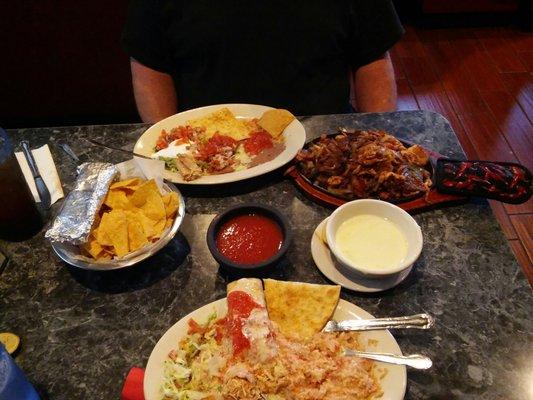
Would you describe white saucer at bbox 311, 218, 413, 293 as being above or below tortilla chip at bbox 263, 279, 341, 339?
below

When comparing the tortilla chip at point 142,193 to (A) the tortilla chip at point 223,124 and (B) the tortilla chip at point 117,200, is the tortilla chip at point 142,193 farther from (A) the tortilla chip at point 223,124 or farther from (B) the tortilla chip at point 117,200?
(A) the tortilla chip at point 223,124

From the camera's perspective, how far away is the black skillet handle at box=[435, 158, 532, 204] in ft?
5.09

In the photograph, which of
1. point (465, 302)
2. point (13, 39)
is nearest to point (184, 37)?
point (465, 302)

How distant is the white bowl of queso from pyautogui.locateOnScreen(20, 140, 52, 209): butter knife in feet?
3.51

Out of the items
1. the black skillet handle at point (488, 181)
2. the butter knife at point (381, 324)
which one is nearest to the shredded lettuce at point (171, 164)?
the butter knife at point (381, 324)

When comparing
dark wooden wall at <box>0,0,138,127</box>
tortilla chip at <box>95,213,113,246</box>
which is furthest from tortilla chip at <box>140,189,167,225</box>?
dark wooden wall at <box>0,0,138,127</box>

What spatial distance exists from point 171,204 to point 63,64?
2732mm

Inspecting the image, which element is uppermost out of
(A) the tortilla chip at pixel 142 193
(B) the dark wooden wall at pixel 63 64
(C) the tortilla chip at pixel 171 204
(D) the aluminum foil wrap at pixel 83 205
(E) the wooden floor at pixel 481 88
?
(D) the aluminum foil wrap at pixel 83 205

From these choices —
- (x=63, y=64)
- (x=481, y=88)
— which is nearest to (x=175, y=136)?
(x=63, y=64)

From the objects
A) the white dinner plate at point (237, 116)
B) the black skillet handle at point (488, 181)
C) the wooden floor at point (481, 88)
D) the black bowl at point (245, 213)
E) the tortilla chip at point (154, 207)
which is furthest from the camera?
the wooden floor at point (481, 88)

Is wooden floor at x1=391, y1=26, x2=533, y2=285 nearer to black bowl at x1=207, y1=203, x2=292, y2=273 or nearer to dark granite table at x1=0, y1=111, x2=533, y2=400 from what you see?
dark granite table at x1=0, y1=111, x2=533, y2=400

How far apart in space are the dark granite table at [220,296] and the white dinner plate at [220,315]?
10cm

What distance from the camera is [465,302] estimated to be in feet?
4.34

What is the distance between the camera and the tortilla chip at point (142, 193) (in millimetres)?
1458
